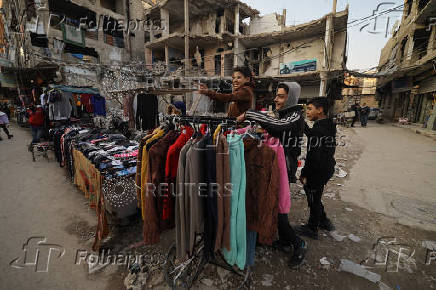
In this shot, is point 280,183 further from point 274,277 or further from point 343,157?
point 343,157

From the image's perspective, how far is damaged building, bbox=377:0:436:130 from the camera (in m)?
11.9

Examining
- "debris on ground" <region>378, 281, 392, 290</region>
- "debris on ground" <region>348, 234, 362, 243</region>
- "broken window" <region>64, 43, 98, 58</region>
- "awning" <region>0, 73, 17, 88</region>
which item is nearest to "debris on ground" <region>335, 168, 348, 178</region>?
"debris on ground" <region>348, 234, 362, 243</region>

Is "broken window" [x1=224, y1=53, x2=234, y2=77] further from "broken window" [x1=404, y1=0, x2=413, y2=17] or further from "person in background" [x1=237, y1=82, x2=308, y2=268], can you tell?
"person in background" [x1=237, y1=82, x2=308, y2=268]

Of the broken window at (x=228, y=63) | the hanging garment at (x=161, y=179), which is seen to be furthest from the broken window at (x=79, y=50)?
the hanging garment at (x=161, y=179)

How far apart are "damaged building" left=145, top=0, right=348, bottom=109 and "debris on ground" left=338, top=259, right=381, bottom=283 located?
13864 mm

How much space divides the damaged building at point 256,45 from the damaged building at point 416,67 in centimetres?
374

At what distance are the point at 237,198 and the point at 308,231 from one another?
1.82 meters

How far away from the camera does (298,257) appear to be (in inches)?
90.3

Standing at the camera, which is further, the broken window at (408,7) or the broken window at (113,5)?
the broken window at (113,5)

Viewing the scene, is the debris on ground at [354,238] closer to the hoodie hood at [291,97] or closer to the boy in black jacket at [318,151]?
the boy in black jacket at [318,151]

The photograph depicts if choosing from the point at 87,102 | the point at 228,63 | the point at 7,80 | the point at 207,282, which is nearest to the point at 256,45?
the point at 228,63

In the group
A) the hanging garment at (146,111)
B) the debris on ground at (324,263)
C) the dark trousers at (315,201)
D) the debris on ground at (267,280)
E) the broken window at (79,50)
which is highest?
the broken window at (79,50)

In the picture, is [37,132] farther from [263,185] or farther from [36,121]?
[263,185]

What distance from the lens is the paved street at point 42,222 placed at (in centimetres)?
214
